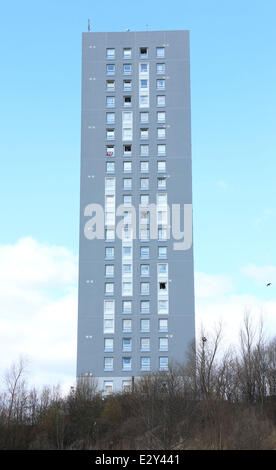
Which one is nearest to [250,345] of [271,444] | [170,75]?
[271,444]

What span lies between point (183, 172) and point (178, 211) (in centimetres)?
530

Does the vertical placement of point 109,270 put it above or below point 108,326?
above

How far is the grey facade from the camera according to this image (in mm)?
78312

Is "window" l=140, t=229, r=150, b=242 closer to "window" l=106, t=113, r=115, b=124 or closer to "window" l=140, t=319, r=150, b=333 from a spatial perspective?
"window" l=140, t=319, r=150, b=333

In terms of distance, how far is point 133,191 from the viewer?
83562 millimetres

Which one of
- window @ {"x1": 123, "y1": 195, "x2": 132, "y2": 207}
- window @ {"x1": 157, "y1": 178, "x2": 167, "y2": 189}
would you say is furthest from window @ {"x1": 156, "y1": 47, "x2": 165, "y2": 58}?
window @ {"x1": 123, "y1": 195, "x2": 132, "y2": 207}

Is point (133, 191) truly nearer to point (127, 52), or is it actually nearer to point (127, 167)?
point (127, 167)

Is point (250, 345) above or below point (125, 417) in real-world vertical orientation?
above

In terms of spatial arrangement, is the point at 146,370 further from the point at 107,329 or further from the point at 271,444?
the point at 271,444

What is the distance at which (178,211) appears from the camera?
82.6 metres

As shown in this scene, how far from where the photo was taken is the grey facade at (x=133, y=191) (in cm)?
7831

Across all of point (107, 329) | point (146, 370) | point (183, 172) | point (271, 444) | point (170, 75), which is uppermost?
point (170, 75)

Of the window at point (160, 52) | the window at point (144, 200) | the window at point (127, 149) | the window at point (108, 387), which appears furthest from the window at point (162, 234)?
the window at point (160, 52)

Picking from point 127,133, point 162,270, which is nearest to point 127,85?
point 127,133
